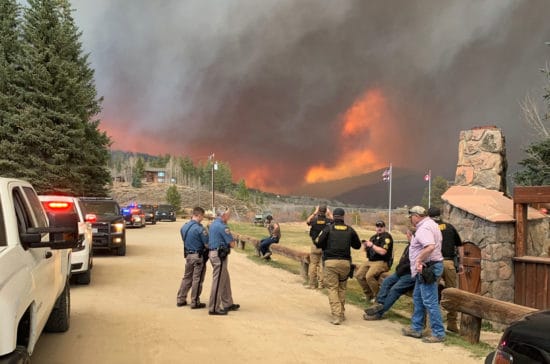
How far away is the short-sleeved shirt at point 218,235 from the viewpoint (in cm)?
898

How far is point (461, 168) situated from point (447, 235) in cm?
362

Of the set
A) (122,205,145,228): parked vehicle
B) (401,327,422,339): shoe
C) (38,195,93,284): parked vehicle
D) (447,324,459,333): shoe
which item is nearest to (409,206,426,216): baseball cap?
(401,327,422,339): shoe

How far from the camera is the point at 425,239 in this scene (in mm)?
7285

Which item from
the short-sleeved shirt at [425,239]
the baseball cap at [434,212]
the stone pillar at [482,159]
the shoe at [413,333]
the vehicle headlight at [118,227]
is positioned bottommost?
the shoe at [413,333]

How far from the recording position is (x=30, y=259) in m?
4.36

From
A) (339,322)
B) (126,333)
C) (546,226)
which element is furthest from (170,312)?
(546,226)

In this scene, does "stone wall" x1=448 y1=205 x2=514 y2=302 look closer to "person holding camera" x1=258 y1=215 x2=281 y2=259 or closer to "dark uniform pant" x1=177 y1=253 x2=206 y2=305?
"dark uniform pant" x1=177 y1=253 x2=206 y2=305

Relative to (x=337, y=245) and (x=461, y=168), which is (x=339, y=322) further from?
(x=461, y=168)

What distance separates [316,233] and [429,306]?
14.4 ft

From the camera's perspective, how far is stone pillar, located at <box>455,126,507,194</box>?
11320 millimetres

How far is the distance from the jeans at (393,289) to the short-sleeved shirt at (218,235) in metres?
2.91

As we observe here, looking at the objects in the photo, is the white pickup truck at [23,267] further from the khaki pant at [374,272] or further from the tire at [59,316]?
the khaki pant at [374,272]

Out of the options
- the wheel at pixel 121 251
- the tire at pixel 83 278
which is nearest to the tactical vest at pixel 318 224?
the tire at pixel 83 278

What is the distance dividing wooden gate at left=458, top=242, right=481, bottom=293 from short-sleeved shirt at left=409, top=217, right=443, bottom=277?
12.7 feet
